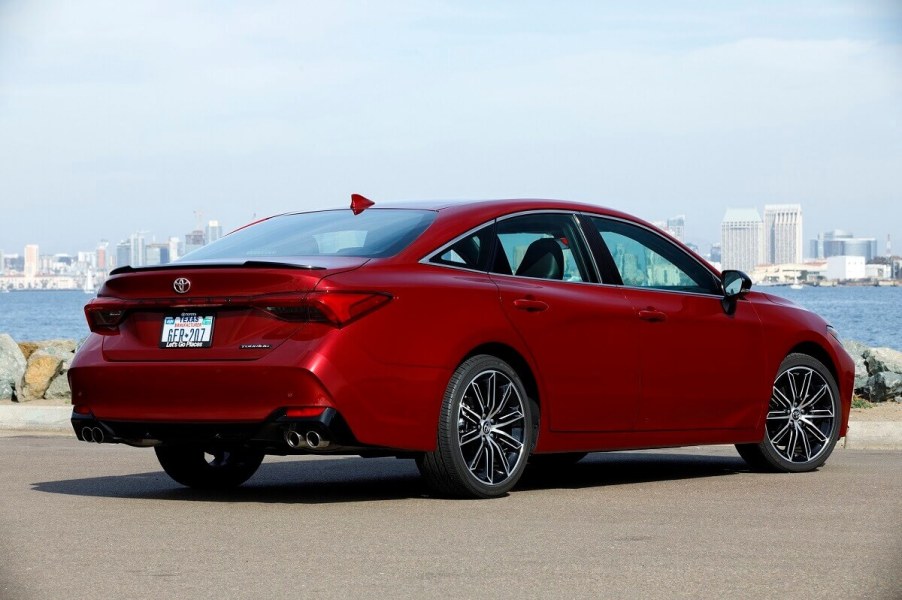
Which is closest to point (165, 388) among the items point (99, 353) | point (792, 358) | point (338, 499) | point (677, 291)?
point (99, 353)

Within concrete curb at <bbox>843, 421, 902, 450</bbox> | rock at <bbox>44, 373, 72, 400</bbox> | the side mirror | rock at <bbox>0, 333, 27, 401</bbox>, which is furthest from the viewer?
rock at <bbox>0, 333, 27, 401</bbox>

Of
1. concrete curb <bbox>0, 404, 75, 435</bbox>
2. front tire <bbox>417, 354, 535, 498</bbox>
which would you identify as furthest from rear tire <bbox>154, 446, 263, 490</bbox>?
concrete curb <bbox>0, 404, 75, 435</bbox>

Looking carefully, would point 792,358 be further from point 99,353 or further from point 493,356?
point 99,353

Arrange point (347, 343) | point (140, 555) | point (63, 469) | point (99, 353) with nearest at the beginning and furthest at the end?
point (140, 555) < point (347, 343) < point (99, 353) < point (63, 469)

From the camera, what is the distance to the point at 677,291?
9438mm

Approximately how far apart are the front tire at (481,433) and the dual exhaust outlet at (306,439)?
0.67 m

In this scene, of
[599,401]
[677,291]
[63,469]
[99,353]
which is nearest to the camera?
[99,353]

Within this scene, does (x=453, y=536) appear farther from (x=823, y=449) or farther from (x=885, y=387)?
(x=885, y=387)

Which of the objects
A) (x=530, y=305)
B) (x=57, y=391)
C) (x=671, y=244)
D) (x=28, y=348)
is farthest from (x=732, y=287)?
(x=28, y=348)

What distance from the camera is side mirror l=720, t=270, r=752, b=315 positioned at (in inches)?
379

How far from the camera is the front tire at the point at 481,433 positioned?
789 cm

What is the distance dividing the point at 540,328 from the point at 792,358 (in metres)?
2.36

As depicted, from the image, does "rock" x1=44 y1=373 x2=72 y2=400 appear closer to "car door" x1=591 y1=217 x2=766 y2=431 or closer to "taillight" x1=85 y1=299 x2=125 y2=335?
"taillight" x1=85 y1=299 x2=125 y2=335

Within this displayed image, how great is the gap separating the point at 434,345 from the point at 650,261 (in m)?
2.16
